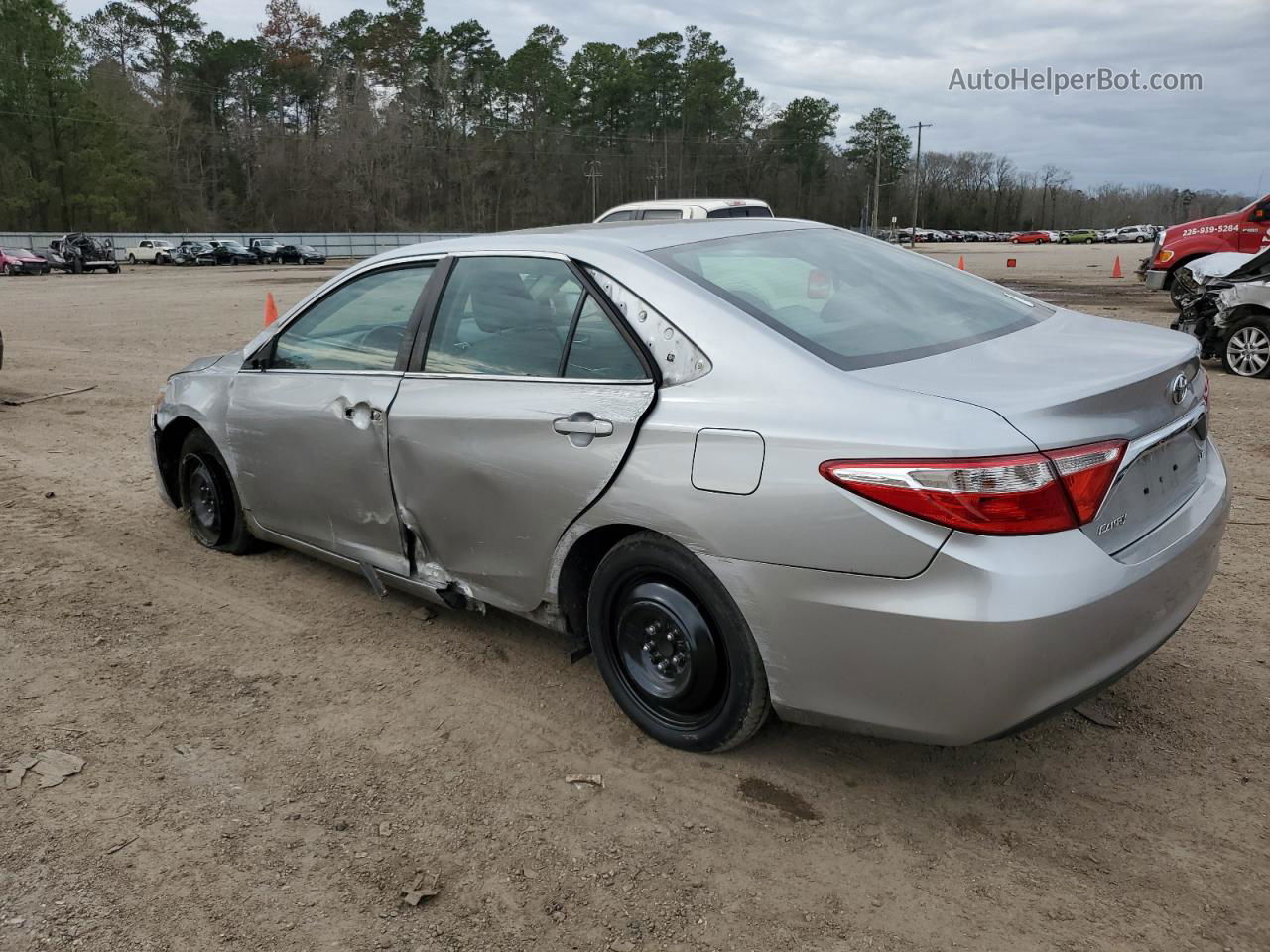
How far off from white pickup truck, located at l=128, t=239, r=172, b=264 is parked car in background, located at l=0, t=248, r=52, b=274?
380 inches

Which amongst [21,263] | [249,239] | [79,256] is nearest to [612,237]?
[21,263]

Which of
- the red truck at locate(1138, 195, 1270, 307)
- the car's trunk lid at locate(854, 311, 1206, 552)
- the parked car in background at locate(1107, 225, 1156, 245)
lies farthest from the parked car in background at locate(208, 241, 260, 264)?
the parked car in background at locate(1107, 225, 1156, 245)

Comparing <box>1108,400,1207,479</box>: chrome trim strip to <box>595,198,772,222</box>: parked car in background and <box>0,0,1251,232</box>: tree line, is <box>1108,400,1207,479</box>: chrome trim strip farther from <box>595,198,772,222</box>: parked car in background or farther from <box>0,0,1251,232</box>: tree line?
<box>0,0,1251,232</box>: tree line

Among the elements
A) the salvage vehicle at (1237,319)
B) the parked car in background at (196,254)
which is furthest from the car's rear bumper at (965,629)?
the parked car in background at (196,254)

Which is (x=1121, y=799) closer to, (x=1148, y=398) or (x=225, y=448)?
(x=1148, y=398)

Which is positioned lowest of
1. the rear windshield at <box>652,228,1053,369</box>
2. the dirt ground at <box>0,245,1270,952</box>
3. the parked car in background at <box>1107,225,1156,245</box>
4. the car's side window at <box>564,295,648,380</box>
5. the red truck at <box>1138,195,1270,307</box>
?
the dirt ground at <box>0,245,1270,952</box>

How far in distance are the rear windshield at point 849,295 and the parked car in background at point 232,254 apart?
50384 mm

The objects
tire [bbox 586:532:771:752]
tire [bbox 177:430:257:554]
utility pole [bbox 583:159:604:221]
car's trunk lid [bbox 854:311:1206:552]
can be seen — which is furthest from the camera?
utility pole [bbox 583:159:604:221]

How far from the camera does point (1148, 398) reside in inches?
104

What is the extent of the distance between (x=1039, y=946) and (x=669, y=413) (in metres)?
1.60

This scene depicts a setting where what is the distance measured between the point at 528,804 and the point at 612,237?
186 cm

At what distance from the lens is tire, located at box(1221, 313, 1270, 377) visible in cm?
1003

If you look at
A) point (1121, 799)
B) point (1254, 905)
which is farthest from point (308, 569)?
point (1254, 905)

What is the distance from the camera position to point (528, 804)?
2.89 meters
